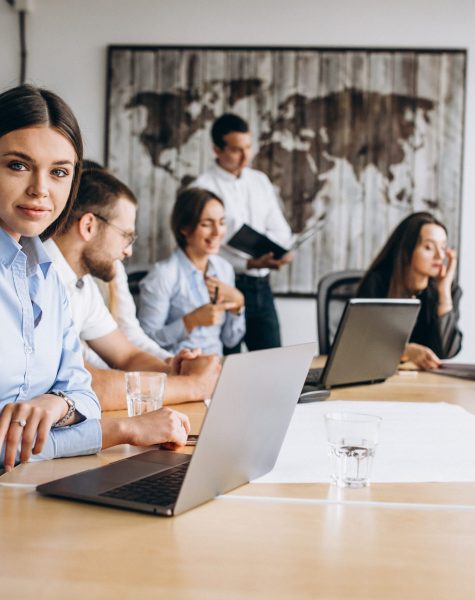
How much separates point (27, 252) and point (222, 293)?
6.02 feet

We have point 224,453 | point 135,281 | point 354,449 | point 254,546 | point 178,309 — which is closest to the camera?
point 254,546

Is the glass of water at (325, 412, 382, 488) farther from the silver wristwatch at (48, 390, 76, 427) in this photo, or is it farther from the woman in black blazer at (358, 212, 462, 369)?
the woman in black blazer at (358, 212, 462, 369)

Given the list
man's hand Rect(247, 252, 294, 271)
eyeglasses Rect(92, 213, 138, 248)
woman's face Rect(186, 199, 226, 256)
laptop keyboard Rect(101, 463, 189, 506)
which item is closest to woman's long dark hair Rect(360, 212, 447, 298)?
woman's face Rect(186, 199, 226, 256)

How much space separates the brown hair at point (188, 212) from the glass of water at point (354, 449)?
7.55ft

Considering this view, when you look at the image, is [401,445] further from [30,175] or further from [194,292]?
[194,292]

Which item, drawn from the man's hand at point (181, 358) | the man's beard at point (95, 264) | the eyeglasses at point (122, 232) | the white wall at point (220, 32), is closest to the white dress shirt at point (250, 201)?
the white wall at point (220, 32)

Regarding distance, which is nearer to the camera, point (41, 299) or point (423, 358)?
point (41, 299)

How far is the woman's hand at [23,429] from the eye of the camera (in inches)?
44.9

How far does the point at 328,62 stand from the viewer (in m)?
4.20

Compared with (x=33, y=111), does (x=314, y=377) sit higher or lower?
lower

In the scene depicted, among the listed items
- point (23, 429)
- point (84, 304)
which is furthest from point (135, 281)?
point (23, 429)

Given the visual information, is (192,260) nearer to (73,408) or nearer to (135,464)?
(73,408)

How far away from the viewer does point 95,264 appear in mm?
2133

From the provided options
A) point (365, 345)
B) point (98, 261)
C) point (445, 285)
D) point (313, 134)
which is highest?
point (313, 134)
